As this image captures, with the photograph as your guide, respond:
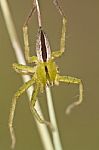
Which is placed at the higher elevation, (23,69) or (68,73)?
(68,73)

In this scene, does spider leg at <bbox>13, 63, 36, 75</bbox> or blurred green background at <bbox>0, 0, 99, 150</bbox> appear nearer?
spider leg at <bbox>13, 63, 36, 75</bbox>

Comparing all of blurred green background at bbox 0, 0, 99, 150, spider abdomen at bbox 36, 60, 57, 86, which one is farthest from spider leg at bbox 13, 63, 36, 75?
blurred green background at bbox 0, 0, 99, 150

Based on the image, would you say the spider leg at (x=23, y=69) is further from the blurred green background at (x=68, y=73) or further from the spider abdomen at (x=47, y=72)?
the blurred green background at (x=68, y=73)

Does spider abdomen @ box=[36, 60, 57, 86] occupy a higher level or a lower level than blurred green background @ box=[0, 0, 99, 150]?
lower

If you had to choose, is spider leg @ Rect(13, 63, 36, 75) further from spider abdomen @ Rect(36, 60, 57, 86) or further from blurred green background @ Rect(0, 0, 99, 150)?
blurred green background @ Rect(0, 0, 99, 150)

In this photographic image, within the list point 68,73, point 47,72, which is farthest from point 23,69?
point 68,73

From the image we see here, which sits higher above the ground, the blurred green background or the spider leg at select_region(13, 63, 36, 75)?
the blurred green background

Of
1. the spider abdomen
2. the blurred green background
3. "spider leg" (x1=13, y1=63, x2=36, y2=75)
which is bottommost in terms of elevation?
the spider abdomen

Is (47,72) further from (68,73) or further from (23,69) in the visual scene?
(68,73)
